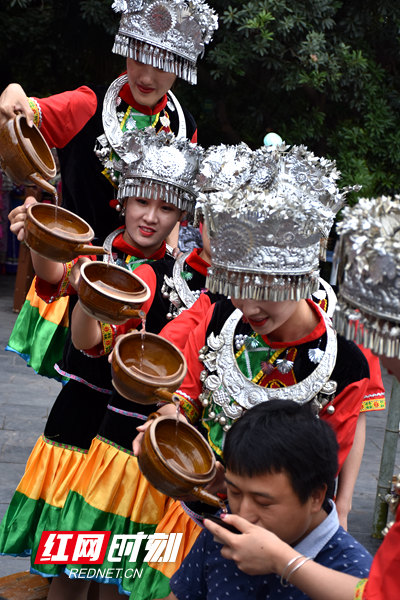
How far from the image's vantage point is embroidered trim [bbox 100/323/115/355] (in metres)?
2.52

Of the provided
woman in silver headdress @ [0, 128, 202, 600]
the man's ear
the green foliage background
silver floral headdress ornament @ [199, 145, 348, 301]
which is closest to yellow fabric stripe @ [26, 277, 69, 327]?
woman in silver headdress @ [0, 128, 202, 600]

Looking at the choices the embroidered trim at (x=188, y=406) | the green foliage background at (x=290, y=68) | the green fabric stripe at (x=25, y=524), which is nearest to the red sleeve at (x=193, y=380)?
the embroidered trim at (x=188, y=406)

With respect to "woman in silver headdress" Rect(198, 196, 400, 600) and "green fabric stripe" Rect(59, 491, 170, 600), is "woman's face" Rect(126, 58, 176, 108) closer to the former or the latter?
"green fabric stripe" Rect(59, 491, 170, 600)

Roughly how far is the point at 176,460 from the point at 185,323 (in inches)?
22.6

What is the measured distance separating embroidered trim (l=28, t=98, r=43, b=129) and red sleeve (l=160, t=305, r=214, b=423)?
3.61 feet

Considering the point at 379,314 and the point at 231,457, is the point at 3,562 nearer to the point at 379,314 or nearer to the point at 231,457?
the point at 231,457

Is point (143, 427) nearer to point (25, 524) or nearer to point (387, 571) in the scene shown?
point (387, 571)

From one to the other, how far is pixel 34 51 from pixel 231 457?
7.33 meters

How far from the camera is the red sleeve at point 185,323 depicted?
2.51 metres

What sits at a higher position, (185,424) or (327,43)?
(327,43)

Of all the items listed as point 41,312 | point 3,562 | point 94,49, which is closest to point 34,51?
point 94,49

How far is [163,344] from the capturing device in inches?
87.7

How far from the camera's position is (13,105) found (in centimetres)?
278

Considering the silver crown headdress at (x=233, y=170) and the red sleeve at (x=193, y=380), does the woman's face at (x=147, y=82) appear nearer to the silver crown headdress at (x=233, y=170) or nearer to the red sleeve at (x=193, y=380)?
the silver crown headdress at (x=233, y=170)
